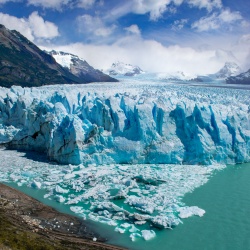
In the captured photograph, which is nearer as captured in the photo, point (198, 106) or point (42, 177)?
point (42, 177)

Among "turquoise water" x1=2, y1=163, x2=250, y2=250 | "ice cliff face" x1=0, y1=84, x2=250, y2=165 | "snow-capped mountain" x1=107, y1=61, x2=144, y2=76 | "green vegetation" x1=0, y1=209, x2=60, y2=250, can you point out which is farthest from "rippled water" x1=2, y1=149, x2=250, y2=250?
"snow-capped mountain" x1=107, y1=61, x2=144, y2=76

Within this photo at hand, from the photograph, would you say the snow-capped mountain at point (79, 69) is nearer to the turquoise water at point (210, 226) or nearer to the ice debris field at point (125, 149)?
the ice debris field at point (125, 149)

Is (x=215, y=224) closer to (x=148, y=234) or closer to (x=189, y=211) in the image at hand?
(x=189, y=211)

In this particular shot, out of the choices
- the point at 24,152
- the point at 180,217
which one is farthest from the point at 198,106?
the point at 24,152

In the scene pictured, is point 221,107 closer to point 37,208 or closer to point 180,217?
point 180,217

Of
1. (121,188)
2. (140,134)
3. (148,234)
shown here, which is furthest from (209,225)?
(140,134)

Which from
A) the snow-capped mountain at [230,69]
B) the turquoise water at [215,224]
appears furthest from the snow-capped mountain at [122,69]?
the turquoise water at [215,224]
